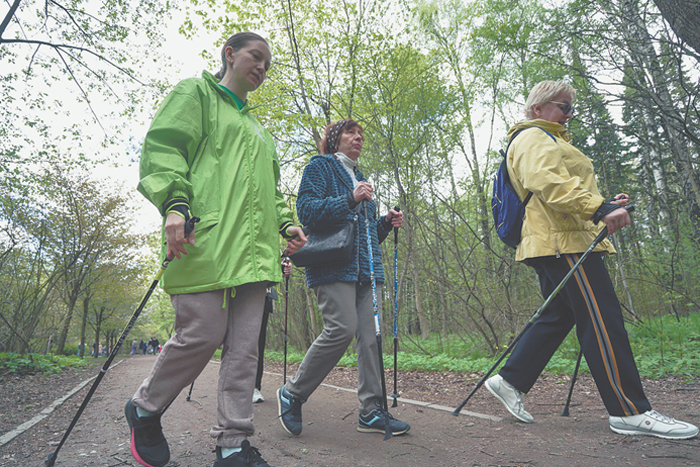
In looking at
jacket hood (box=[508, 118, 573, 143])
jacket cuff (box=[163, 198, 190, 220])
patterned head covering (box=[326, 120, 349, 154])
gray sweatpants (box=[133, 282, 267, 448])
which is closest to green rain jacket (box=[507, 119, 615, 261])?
jacket hood (box=[508, 118, 573, 143])

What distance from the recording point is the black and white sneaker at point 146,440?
6.22 feet

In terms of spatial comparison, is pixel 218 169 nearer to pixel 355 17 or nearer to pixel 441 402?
pixel 441 402

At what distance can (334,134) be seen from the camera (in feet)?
11.2

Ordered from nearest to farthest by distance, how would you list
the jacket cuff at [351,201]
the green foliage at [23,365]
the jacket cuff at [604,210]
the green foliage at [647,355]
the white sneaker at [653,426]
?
the white sneaker at [653,426] < the jacket cuff at [604,210] < the jacket cuff at [351,201] < the green foliage at [647,355] < the green foliage at [23,365]

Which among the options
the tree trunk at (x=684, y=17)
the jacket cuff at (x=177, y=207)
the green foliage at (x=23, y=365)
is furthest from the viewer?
the green foliage at (x=23, y=365)

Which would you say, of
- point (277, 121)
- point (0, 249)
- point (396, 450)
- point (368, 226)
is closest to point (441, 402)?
point (396, 450)

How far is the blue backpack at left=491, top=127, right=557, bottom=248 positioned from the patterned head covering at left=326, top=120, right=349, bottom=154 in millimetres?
1291

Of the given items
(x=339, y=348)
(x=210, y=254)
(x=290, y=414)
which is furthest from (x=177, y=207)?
(x=290, y=414)

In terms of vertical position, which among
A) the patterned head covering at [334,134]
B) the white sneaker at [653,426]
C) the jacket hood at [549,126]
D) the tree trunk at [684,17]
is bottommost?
the white sneaker at [653,426]

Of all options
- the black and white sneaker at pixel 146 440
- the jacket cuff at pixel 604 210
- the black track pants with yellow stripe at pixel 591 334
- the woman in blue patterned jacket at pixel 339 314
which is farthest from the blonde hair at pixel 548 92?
the black and white sneaker at pixel 146 440

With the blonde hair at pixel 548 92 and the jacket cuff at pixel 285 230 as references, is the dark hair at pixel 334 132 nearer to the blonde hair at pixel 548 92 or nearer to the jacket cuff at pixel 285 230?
the jacket cuff at pixel 285 230

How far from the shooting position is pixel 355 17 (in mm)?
9328

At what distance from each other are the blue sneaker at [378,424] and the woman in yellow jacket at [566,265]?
0.77 metres

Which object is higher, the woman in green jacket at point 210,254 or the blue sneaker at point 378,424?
the woman in green jacket at point 210,254
